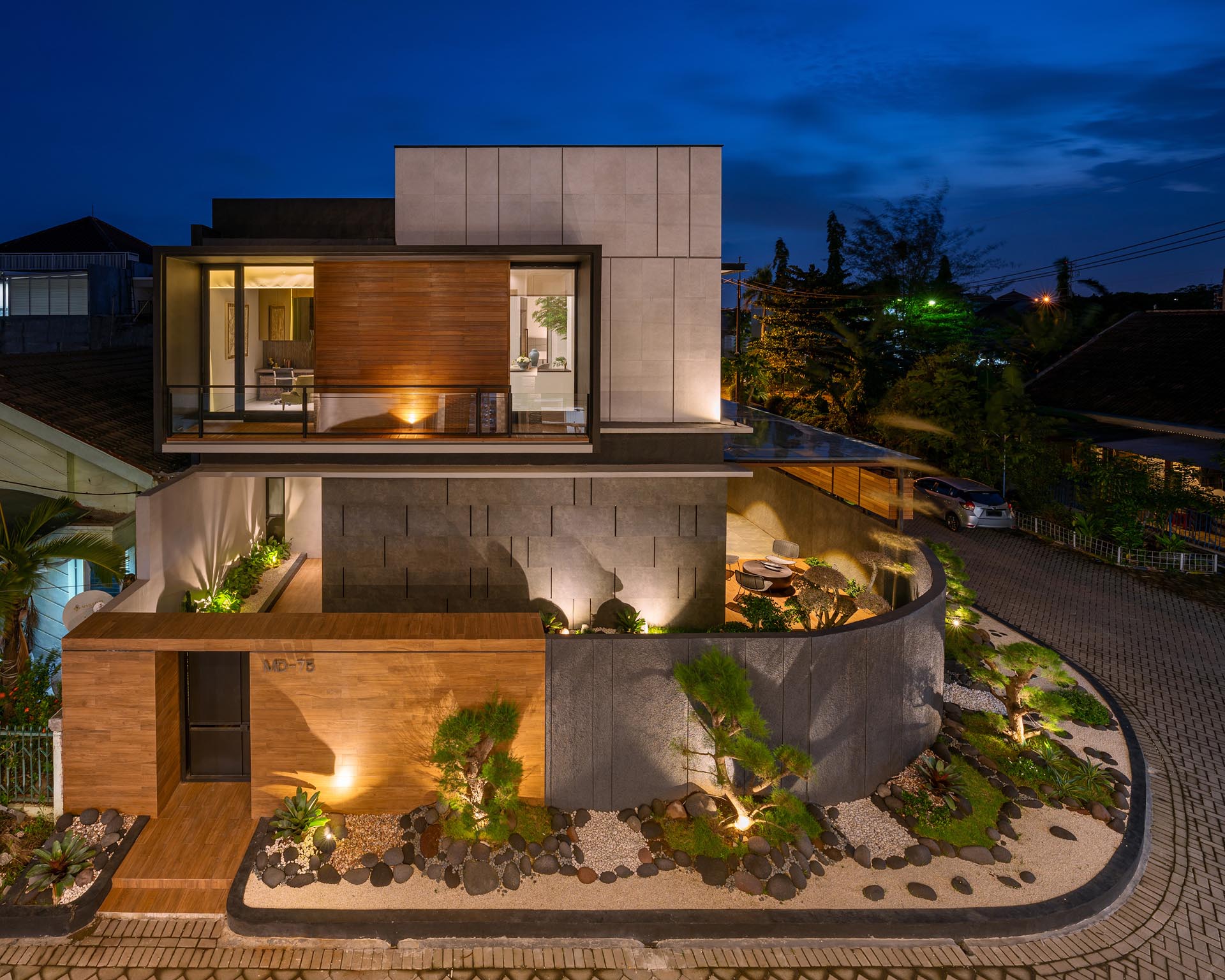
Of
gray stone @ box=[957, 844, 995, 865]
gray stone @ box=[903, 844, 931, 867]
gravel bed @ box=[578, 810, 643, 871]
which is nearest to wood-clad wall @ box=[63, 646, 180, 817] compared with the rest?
gravel bed @ box=[578, 810, 643, 871]

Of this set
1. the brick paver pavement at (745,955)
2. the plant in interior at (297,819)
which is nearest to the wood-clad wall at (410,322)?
the plant in interior at (297,819)

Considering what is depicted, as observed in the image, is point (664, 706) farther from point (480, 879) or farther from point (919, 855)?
point (919, 855)

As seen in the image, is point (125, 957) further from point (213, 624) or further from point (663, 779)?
point (663, 779)

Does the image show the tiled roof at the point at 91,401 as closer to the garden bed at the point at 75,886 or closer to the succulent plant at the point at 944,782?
the garden bed at the point at 75,886

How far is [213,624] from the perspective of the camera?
9.93 meters

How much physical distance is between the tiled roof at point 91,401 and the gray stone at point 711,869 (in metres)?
10.2

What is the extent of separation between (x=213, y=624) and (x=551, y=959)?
583 centimetres

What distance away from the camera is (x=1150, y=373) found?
92.4ft

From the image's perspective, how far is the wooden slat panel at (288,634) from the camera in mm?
9445

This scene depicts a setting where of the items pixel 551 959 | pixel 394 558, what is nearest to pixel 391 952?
pixel 551 959

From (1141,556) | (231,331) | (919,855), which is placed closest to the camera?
(919,855)

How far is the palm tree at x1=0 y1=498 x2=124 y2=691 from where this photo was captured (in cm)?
1001

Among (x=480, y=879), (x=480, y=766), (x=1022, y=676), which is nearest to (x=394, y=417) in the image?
(x=480, y=766)

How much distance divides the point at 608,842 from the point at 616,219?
10.2 meters
